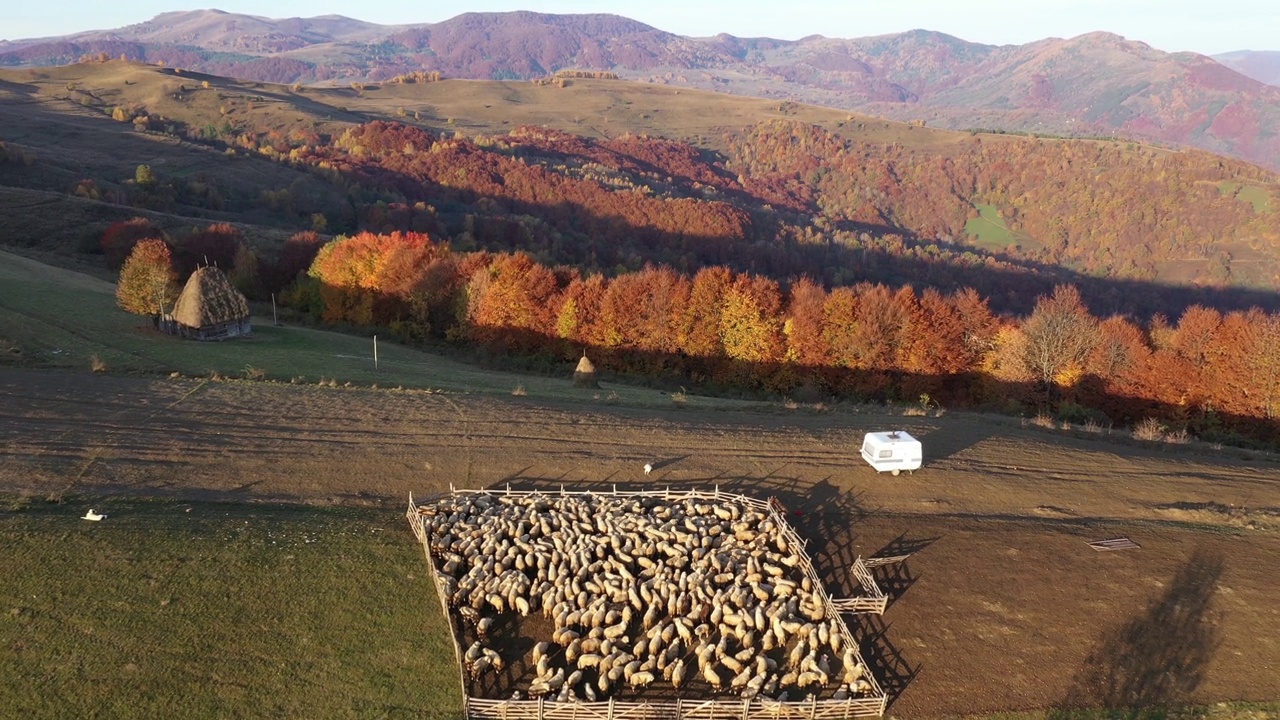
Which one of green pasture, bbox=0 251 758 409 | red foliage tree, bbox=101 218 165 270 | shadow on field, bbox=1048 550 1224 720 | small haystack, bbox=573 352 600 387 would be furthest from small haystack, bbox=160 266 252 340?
shadow on field, bbox=1048 550 1224 720

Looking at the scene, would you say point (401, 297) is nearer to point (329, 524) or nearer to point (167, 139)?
point (329, 524)

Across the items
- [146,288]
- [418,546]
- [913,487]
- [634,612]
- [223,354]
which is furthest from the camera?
[146,288]

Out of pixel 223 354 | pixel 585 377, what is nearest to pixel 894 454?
pixel 585 377

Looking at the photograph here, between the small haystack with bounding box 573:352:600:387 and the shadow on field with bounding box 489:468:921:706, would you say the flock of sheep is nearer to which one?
the shadow on field with bounding box 489:468:921:706

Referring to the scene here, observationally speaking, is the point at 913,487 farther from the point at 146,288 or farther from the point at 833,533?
the point at 146,288

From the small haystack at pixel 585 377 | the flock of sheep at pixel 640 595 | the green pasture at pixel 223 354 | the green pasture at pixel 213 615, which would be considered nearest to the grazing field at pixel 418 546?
the green pasture at pixel 213 615

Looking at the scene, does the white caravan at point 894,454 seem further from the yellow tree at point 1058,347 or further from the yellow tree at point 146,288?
the yellow tree at point 146,288

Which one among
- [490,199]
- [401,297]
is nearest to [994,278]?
[490,199]
